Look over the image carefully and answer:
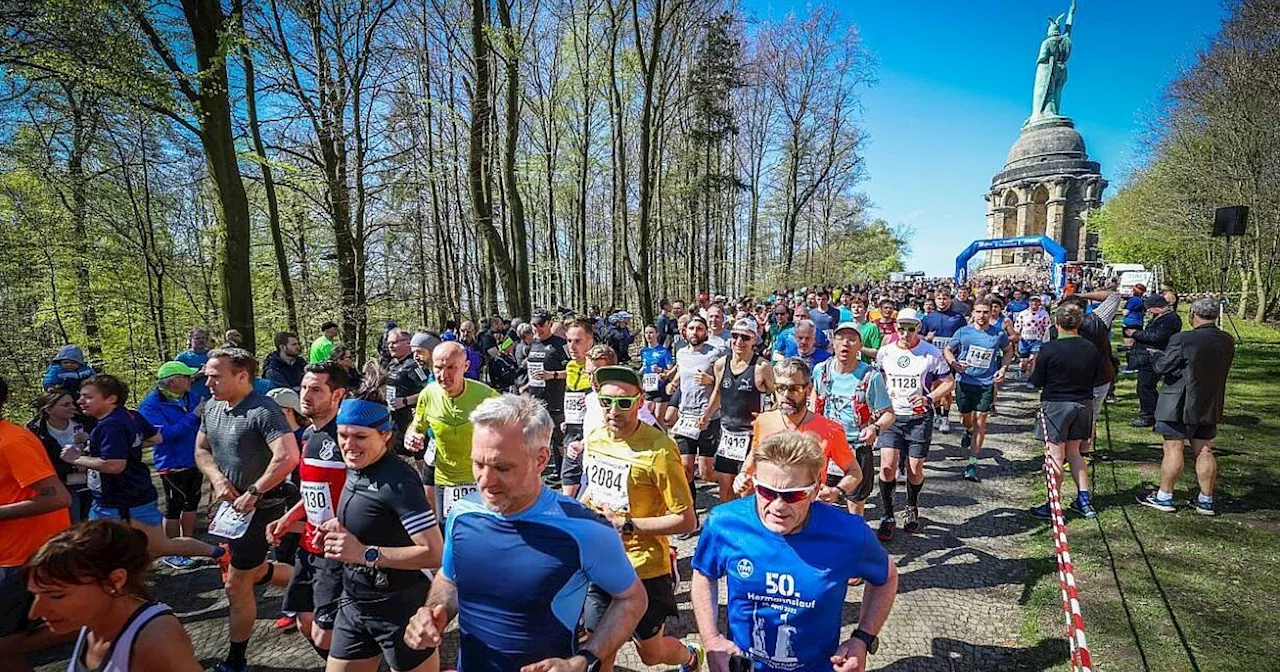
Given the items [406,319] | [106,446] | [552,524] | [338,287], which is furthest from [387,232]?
[552,524]

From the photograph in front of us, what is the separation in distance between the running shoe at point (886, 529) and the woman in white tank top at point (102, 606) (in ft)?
17.7

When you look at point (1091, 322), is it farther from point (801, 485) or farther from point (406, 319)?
point (406, 319)

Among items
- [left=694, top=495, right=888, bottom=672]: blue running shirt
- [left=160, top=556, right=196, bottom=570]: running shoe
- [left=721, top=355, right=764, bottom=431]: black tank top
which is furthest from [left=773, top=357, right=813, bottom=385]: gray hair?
[left=160, top=556, right=196, bottom=570]: running shoe

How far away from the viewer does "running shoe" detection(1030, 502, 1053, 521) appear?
609 cm

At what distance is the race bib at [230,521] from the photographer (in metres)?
3.50

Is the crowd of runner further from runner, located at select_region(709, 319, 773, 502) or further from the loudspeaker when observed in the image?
the loudspeaker

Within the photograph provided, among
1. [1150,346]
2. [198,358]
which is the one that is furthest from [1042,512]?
[198,358]

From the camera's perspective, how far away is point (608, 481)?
11.0 feet

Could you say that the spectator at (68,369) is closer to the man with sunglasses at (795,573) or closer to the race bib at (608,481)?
the race bib at (608,481)

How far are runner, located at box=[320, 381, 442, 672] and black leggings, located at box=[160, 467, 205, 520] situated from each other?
3909 millimetres

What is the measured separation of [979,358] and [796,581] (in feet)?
22.6

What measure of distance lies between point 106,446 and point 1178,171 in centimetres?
3007

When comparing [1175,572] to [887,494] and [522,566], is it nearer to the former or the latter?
[887,494]

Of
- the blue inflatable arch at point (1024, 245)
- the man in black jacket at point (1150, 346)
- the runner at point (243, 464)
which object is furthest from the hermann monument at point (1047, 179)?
the runner at point (243, 464)
